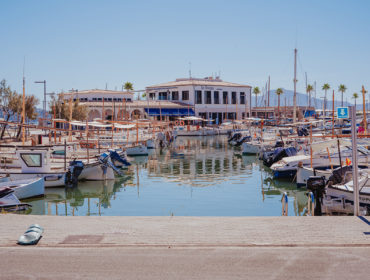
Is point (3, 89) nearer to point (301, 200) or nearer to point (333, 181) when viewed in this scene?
point (301, 200)

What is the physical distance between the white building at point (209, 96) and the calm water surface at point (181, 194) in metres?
59.0

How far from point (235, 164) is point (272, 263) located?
105ft

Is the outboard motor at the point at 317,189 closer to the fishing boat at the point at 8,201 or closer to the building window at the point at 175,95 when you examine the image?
the fishing boat at the point at 8,201

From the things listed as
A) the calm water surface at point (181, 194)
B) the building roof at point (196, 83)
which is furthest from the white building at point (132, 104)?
the calm water surface at point (181, 194)

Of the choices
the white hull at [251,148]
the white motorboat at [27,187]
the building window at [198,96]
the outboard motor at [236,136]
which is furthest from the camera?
the building window at [198,96]

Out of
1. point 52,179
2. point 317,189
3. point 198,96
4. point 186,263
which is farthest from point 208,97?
point 186,263

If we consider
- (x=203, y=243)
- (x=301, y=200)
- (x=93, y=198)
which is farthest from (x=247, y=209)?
(x=203, y=243)

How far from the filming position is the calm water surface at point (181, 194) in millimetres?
21375

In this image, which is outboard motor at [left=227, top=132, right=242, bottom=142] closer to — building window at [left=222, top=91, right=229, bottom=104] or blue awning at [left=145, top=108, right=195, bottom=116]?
blue awning at [left=145, top=108, right=195, bottom=116]

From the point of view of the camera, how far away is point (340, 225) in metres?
11.3

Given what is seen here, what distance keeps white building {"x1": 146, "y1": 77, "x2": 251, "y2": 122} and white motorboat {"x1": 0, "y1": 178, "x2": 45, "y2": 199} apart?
244 feet

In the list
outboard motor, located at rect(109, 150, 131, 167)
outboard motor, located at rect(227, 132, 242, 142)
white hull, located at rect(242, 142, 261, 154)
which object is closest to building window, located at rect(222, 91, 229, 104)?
outboard motor, located at rect(227, 132, 242, 142)

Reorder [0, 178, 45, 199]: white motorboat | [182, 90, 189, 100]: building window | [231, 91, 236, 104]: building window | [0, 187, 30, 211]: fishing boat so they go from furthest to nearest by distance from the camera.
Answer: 1. [231, 91, 236, 104]: building window
2. [182, 90, 189, 100]: building window
3. [0, 178, 45, 199]: white motorboat
4. [0, 187, 30, 211]: fishing boat

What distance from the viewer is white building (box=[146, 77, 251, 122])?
97.8 metres
